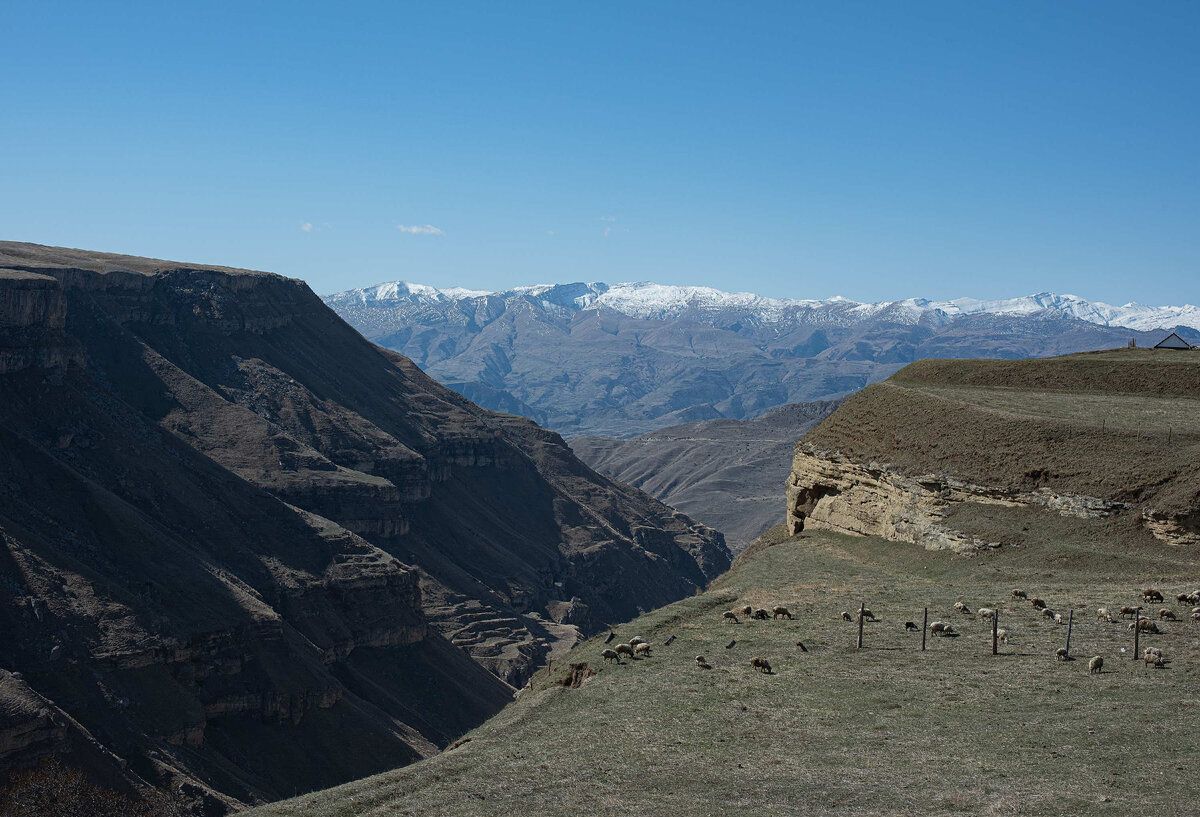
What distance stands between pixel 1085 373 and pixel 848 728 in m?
47.3

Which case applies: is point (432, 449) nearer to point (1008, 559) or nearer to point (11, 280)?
point (11, 280)

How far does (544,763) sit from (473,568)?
110602mm

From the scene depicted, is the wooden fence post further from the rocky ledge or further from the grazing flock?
the rocky ledge

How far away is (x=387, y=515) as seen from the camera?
406ft

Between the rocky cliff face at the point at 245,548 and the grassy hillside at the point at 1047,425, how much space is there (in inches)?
1582

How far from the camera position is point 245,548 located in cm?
9131

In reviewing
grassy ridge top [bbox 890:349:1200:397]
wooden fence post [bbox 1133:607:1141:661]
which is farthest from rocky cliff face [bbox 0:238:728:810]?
grassy ridge top [bbox 890:349:1200:397]

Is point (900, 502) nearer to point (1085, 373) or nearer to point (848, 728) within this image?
point (1085, 373)

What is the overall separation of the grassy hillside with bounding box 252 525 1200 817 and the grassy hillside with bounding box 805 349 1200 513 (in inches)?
250

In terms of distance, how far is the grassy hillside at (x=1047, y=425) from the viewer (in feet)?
159

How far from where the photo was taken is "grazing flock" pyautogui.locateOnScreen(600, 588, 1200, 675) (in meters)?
32.6

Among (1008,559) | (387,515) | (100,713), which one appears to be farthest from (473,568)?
(1008,559)

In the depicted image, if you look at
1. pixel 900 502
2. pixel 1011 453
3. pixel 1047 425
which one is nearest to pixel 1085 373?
pixel 1047 425

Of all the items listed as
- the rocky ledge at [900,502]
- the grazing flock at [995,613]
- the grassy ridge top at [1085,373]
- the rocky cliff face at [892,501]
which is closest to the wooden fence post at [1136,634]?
the grazing flock at [995,613]
